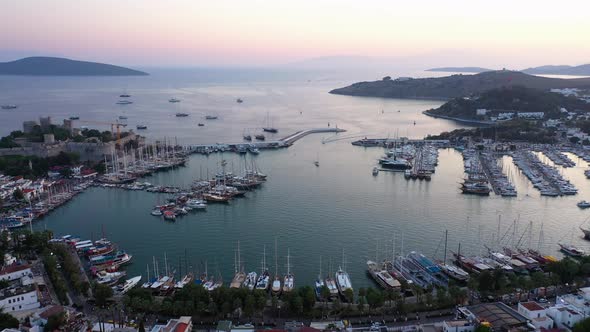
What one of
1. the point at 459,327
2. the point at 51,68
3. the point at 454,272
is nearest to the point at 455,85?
the point at 454,272

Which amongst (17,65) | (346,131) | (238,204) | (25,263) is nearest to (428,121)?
(346,131)

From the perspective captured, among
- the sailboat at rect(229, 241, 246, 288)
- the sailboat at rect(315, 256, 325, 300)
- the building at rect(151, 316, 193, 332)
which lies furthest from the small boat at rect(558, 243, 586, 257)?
the building at rect(151, 316, 193, 332)

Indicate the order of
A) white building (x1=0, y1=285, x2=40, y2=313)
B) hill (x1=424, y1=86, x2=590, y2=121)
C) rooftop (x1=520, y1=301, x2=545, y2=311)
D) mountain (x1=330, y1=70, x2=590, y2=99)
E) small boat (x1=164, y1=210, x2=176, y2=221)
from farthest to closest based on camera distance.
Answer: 1. mountain (x1=330, y1=70, x2=590, y2=99)
2. hill (x1=424, y1=86, x2=590, y2=121)
3. small boat (x1=164, y1=210, x2=176, y2=221)
4. white building (x1=0, y1=285, x2=40, y2=313)
5. rooftop (x1=520, y1=301, x2=545, y2=311)

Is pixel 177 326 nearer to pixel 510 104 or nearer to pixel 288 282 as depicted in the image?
pixel 288 282

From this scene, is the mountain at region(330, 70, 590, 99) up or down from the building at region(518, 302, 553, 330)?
up

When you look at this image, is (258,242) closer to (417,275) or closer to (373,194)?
(417,275)

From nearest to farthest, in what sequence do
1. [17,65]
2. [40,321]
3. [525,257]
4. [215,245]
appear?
[40,321] → [525,257] → [215,245] → [17,65]

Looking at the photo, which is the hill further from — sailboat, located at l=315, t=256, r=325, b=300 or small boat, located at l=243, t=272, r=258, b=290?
small boat, located at l=243, t=272, r=258, b=290

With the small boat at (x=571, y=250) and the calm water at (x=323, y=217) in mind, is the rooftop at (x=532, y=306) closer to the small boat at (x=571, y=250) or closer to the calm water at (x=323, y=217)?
the calm water at (x=323, y=217)
